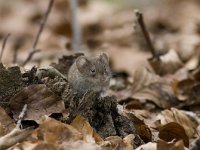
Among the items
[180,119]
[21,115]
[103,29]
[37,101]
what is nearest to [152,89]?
[180,119]

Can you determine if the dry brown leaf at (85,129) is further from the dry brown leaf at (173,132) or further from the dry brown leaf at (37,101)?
the dry brown leaf at (173,132)

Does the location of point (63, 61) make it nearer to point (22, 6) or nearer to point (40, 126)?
point (40, 126)

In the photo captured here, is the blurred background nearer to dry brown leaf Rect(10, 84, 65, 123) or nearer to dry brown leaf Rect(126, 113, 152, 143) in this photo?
dry brown leaf Rect(126, 113, 152, 143)

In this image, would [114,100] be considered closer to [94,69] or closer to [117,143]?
[94,69]

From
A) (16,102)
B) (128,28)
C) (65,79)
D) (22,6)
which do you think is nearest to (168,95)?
(65,79)

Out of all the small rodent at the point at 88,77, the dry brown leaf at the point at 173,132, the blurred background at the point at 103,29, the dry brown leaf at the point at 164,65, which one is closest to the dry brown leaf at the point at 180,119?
the dry brown leaf at the point at 173,132
